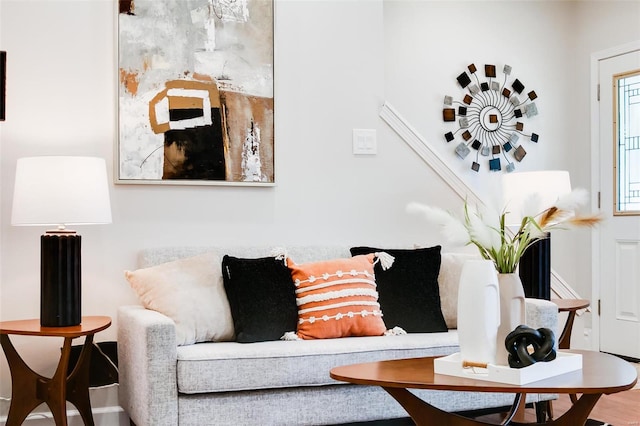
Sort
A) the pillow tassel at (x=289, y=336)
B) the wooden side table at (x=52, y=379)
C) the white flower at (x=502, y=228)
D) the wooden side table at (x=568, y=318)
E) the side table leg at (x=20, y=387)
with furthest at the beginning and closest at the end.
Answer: the wooden side table at (x=568, y=318) < the pillow tassel at (x=289, y=336) < the side table leg at (x=20, y=387) < the wooden side table at (x=52, y=379) < the white flower at (x=502, y=228)

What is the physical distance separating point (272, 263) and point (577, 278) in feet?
9.80

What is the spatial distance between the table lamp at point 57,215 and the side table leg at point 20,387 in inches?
8.4

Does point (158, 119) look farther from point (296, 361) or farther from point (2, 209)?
point (296, 361)

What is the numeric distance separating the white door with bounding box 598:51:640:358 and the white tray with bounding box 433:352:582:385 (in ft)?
9.81

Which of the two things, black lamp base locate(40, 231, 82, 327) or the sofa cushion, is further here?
black lamp base locate(40, 231, 82, 327)

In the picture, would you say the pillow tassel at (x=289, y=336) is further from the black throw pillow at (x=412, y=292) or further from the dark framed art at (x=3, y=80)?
the dark framed art at (x=3, y=80)

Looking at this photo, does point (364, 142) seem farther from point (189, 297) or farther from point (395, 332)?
point (189, 297)

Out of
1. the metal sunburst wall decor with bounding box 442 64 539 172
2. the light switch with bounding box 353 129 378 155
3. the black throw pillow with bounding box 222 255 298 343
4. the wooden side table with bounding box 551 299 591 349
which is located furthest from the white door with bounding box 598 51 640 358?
the black throw pillow with bounding box 222 255 298 343

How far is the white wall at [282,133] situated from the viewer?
10.6 ft

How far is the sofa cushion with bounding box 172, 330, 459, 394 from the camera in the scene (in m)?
2.67

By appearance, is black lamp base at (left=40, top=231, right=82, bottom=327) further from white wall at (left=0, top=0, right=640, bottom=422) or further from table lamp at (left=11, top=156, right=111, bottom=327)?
white wall at (left=0, top=0, right=640, bottom=422)

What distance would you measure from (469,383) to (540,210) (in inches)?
65.9

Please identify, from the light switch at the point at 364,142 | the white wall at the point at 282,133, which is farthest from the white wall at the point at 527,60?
the light switch at the point at 364,142

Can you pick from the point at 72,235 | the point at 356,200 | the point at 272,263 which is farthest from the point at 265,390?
the point at 356,200
